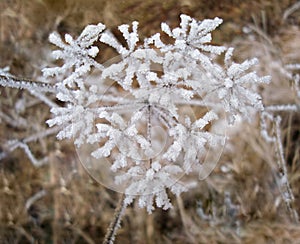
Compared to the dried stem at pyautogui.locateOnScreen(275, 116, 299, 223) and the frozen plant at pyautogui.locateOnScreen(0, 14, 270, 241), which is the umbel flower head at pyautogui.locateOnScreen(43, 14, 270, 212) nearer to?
the frozen plant at pyautogui.locateOnScreen(0, 14, 270, 241)

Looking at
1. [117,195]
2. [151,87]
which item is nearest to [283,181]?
[117,195]

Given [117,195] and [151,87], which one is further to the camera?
[117,195]

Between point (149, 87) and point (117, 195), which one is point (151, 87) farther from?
point (117, 195)

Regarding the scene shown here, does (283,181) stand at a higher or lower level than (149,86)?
lower

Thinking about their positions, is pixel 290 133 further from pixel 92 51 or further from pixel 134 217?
pixel 92 51

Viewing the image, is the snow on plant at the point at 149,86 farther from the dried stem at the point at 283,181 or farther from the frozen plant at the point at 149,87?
the dried stem at the point at 283,181

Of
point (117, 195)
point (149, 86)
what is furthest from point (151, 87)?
point (117, 195)

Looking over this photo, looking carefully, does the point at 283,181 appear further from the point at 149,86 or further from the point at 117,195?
the point at 149,86

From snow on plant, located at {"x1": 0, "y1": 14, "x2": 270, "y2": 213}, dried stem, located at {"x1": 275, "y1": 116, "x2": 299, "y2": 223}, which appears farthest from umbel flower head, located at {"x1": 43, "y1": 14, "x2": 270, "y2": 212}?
dried stem, located at {"x1": 275, "y1": 116, "x2": 299, "y2": 223}

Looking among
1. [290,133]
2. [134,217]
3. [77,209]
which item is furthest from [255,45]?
[77,209]

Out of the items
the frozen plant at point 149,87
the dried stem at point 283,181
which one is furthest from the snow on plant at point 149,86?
the dried stem at point 283,181
